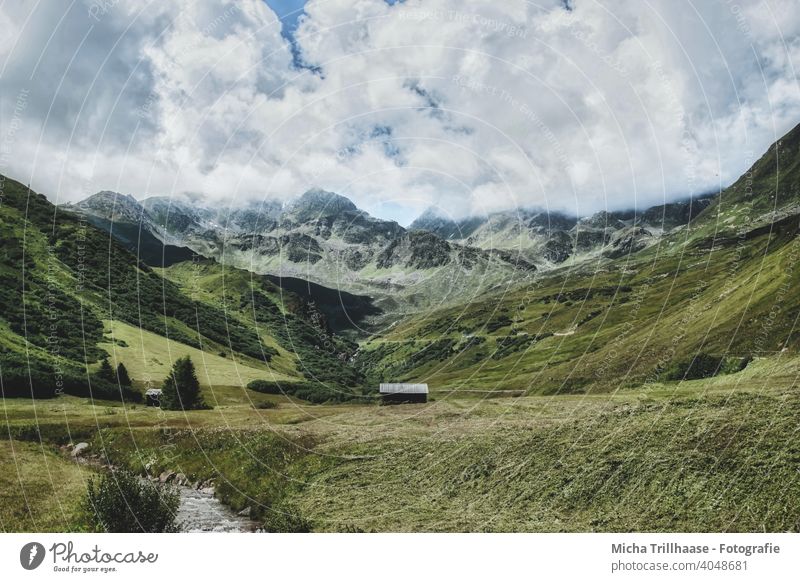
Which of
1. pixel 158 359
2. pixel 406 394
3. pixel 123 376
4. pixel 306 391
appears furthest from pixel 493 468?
pixel 306 391

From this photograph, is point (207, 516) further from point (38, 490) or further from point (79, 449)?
point (79, 449)

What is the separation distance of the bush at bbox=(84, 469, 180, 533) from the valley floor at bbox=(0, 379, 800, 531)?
254cm

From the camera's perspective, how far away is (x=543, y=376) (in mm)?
138375

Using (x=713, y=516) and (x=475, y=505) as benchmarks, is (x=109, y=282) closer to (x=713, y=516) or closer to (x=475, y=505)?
(x=475, y=505)

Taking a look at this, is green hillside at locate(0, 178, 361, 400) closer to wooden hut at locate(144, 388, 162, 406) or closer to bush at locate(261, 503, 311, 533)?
wooden hut at locate(144, 388, 162, 406)

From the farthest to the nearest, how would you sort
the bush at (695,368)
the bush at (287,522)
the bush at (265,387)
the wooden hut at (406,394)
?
the bush at (265,387)
the wooden hut at (406,394)
the bush at (695,368)
the bush at (287,522)

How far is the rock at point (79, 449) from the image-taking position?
51.4m

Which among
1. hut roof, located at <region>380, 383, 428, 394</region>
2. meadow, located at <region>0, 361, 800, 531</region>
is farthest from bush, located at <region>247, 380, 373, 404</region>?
meadow, located at <region>0, 361, 800, 531</region>

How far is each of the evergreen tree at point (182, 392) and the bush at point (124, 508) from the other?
55.8 m

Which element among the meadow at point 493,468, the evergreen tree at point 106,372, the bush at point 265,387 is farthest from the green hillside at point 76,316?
the meadow at point 493,468

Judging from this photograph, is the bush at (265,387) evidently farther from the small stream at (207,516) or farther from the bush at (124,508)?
the bush at (124,508)

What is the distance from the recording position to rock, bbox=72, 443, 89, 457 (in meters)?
51.4

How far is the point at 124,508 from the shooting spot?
1217 inches

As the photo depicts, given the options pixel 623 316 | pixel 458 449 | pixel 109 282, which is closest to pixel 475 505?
pixel 458 449
